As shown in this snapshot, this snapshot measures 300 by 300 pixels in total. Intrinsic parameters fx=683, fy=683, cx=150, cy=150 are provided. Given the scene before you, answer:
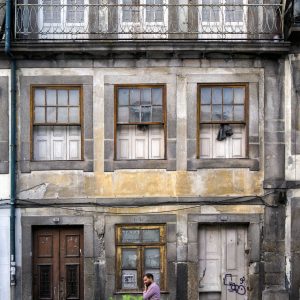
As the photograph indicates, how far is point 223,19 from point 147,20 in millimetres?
1761

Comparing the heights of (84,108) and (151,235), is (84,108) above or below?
above

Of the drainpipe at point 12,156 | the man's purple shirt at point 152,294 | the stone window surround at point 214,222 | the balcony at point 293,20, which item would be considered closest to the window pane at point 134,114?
the stone window surround at point 214,222

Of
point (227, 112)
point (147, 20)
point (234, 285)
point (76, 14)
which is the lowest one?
point (234, 285)

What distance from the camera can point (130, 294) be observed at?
50.8ft

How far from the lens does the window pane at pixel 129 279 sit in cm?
1560

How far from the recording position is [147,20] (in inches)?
624

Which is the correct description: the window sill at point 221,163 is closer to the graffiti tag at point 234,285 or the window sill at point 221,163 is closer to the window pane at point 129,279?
the graffiti tag at point 234,285

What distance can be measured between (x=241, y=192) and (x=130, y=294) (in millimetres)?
3421

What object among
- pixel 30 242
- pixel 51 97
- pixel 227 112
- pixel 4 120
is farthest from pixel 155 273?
pixel 4 120

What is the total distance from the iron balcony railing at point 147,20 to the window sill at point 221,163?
279 cm

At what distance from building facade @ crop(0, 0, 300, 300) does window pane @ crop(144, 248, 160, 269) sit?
0.02 m

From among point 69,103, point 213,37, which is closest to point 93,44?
point 69,103

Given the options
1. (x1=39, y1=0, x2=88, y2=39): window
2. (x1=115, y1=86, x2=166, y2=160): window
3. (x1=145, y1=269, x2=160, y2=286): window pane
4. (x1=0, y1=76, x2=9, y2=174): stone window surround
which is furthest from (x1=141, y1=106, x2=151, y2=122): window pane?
(x1=145, y1=269, x2=160, y2=286): window pane

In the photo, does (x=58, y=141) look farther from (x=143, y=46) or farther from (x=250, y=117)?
(x=250, y=117)
